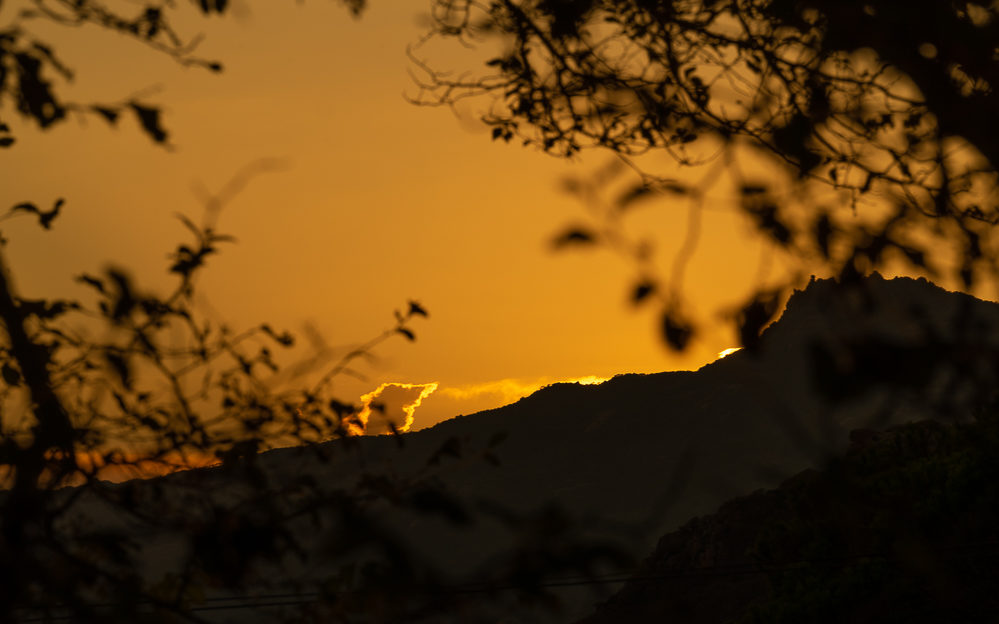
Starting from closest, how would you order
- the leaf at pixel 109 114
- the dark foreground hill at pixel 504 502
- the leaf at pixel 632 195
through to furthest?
the dark foreground hill at pixel 504 502
the leaf at pixel 632 195
the leaf at pixel 109 114

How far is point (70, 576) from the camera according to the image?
3.40 meters

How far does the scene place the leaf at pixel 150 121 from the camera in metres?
3.84

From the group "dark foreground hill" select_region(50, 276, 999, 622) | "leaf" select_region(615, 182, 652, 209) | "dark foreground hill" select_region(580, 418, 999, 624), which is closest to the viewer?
"dark foreground hill" select_region(50, 276, 999, 622)

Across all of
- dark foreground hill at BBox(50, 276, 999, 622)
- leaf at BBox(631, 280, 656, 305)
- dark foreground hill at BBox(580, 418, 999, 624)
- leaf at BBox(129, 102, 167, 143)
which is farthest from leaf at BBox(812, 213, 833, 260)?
dark foreground hill at BBox(580, 418, 999, 624)

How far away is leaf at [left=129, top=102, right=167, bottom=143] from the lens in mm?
3844

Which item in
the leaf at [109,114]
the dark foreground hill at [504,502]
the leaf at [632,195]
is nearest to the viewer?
the dark foreground hill at [504,502]

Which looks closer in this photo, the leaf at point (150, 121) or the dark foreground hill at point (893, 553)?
the leaf at point (150, 121)

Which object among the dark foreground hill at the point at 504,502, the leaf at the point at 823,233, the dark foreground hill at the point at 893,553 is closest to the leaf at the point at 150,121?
the dark foreground hill at the point at 504,502

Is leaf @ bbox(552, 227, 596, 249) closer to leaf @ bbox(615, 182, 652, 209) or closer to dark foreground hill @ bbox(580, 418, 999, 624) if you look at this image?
leaf @ bbox(615, 182, 652, 209)

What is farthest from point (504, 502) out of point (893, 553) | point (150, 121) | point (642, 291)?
point (893, 553)

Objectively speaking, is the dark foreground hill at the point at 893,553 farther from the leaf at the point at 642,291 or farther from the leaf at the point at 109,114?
the leaf at the point at 109,114

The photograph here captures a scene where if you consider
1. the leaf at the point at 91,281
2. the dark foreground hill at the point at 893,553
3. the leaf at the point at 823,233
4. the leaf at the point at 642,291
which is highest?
the leaf at the point at 91,281

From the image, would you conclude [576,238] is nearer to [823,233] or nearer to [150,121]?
[823,233]

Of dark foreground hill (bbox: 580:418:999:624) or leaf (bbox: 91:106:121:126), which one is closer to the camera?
leaf (bbox: 91:106:121:126)
